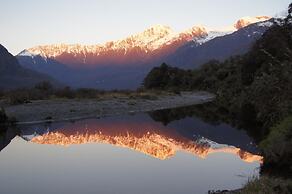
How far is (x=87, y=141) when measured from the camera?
37406mm

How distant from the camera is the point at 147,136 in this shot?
40938 millimetres

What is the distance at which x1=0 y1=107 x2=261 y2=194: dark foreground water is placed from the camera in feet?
69.1

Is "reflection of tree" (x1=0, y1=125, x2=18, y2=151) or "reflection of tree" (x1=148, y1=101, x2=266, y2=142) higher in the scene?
"reflection of tree" (x1=0, y1=125, x2=18, y2=151)

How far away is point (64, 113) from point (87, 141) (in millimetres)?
18460

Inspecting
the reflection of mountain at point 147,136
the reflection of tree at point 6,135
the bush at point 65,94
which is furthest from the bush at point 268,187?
the bush at point 65,94

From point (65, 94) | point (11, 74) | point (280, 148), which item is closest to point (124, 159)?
point (280, 148)

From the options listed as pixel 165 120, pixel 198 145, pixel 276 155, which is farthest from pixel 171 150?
pixel 165 120

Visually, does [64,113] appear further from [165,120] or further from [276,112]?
[276,112]

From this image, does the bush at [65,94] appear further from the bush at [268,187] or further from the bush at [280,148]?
the bush at [268,187]

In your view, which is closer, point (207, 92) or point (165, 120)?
point (165, 120)

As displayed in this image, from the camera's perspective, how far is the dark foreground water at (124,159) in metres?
21.1

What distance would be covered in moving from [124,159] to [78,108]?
31647 millimetres

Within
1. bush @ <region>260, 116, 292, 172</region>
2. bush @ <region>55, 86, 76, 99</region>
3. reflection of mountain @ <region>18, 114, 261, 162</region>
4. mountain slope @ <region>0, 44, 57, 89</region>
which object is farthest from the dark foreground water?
mountain slope @ <region>0, 44, 57, 89</region>

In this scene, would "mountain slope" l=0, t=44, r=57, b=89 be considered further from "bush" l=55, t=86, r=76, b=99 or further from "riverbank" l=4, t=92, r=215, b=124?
"riverbank" l=4, t=92, r=215, b=124
